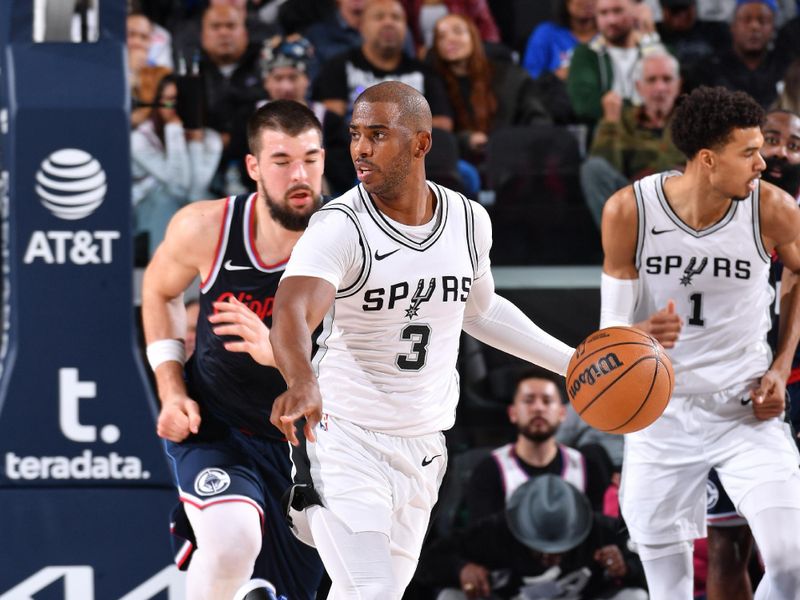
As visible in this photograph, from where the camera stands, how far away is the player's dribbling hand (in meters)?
6.46

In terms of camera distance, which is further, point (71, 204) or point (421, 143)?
point (71, 204)

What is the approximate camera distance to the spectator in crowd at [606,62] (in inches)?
338

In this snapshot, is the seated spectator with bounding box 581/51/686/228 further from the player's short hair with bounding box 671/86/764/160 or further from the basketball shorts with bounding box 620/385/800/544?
the basketball shorts with bounding box 620/385/800/544

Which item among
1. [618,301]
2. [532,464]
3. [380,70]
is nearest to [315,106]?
[380,70]

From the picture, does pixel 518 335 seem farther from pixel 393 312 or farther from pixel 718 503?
pixel 718 503

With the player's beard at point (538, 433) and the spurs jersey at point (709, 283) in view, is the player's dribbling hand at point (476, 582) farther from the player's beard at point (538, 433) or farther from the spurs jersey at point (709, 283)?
the spurs jersey at point (709, 283)

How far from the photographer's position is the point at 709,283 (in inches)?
186

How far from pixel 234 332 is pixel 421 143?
1.03 m

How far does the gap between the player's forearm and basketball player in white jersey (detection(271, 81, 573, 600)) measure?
9.6 inches

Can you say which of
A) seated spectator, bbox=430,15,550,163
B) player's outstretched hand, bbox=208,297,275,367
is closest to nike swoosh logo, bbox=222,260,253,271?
player's outstretched hand, bbox=208,297,275,367

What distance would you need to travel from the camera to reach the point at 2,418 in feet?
16.2

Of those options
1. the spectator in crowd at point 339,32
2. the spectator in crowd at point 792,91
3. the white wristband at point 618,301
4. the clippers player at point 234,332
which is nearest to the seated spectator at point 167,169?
the spectator in crowd at point 339,32

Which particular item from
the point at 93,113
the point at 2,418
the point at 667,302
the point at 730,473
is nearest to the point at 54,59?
the point at 93,113

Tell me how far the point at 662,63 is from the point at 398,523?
4.96m
